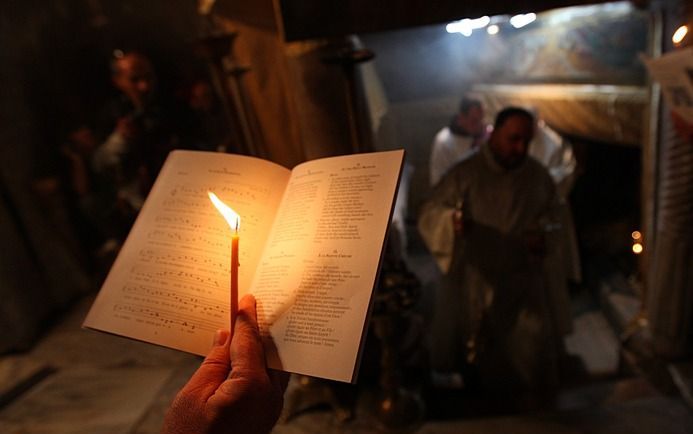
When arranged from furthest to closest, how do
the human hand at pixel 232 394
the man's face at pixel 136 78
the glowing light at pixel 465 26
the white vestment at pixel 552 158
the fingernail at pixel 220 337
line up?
the glowing light at pixel 465 26 < the man's face at pixel 136 78 < the white vestment at pixel 552 158 < the fingernail at pixel 220 337 < the human hand at pixel 232 394

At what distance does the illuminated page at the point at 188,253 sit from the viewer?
41.4 inches

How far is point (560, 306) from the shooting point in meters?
2.74

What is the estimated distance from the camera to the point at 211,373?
91 centimetres

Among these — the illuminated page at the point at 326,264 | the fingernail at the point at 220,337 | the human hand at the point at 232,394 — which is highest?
the illuminated page at the point at 326,264

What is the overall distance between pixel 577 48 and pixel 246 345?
3.72 metres

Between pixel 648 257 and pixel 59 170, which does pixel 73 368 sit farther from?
pixel 648 257

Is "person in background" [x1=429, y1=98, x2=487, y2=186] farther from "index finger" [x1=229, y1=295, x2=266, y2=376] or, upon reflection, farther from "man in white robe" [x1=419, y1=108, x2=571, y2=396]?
"index finger" [x1=229, y1=295, x2=266, y2=376]

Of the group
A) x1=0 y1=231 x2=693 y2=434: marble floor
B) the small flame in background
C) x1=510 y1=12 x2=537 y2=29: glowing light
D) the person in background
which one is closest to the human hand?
x1=0 y1=231 x2=693 y2=434: marble floor

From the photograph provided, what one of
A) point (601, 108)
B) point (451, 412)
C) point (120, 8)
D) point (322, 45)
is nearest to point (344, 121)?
point (322, 45)

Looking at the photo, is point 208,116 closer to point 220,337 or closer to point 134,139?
point 134,139

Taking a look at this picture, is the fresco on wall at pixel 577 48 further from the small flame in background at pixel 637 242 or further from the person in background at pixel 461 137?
the small flame in background at pixel 637 242

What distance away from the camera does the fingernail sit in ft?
3.19

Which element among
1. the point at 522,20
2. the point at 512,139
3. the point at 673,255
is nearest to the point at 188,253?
the point at 512,139

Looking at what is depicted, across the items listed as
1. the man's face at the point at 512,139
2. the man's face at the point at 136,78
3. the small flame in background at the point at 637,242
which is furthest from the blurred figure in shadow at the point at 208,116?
the small flame in background at the point at 637,242
